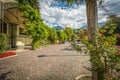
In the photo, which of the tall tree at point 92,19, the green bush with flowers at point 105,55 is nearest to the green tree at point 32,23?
the tall tree at point 92,19

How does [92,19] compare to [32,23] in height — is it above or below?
below

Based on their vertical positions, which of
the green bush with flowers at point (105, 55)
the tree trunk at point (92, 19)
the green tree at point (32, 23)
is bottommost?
the green bush with flowers at point (105, 55)

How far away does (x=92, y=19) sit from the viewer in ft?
16.1

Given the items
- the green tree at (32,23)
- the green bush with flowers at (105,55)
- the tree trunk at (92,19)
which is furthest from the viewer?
the green tree at (32,23)

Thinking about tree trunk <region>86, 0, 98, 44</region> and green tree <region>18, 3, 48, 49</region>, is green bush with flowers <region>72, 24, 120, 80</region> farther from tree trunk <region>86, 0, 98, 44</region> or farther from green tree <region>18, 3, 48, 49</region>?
green tree <region>18, 3, 48, 49</region>

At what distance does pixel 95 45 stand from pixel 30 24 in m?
16.1

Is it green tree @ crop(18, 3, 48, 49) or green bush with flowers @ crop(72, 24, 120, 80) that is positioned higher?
green tree @ crop(18, 3, 48, 49)

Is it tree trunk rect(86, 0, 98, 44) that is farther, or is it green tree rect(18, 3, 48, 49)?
green tree rect(18, 3, 48, 49)

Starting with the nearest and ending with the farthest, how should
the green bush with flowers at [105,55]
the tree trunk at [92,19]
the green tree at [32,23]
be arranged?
1. the green bush with flowers at [105,55]
2. the tree trunk at [92,19]
3. the green tree at [32,23]

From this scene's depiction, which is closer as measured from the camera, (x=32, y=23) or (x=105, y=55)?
(x=105, y=55)

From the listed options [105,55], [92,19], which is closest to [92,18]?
[92,19]

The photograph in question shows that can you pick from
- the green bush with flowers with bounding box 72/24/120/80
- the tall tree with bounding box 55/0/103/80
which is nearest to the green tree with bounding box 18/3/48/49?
the tall tree with bounding box 55/0/103/80

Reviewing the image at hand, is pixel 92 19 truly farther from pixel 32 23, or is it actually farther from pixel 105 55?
pixel 32 23

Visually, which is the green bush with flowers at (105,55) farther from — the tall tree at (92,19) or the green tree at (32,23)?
the green tree at (32,23)
